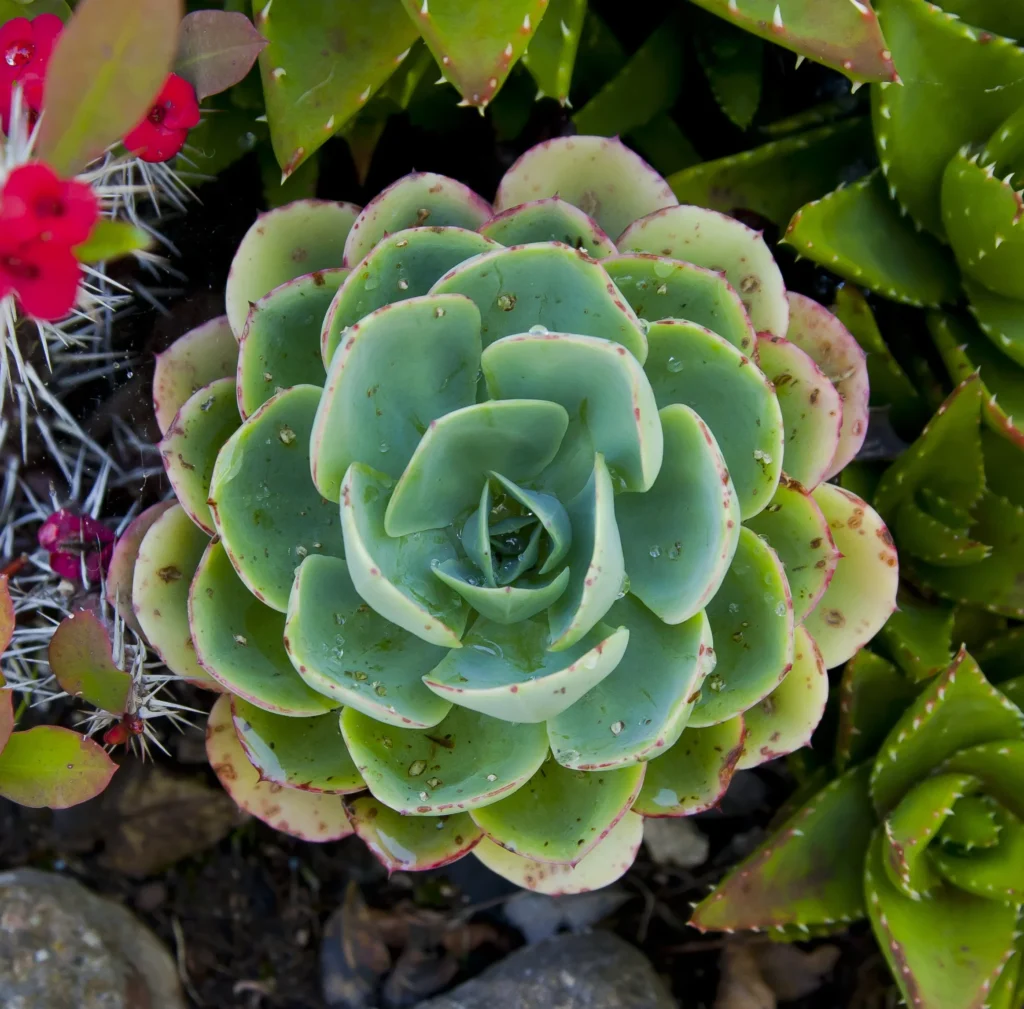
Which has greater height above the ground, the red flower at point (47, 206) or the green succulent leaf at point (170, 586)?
the red flower at point (47, 206)

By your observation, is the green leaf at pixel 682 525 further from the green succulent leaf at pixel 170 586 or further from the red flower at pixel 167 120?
the red flower at pixel 167 120

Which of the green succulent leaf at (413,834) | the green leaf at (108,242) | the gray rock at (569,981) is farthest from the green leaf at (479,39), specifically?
the gray rock at (569,981)

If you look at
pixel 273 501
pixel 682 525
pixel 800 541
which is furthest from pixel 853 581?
pixel 273 501

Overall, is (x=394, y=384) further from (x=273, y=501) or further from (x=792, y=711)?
(x=792, y=711)

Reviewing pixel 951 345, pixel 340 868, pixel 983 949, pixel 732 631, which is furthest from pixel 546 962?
pixel 951 345

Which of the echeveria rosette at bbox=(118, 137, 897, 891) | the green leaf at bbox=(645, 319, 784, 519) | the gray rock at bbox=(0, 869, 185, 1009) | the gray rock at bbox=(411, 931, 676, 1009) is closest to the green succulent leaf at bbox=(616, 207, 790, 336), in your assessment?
the echeveria rosette at bbox=(118, 137, 897, 891)

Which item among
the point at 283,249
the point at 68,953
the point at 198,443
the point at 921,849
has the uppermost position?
the point at 283,249
